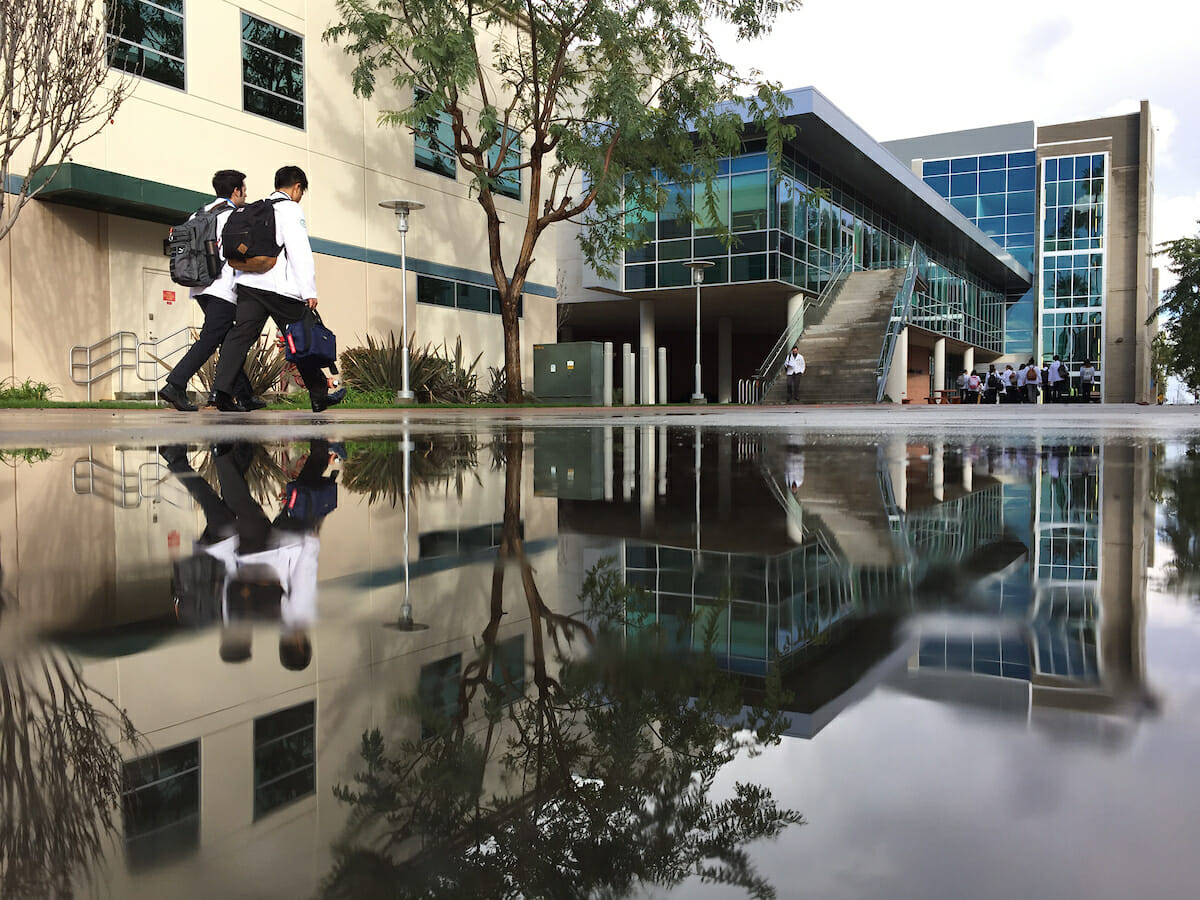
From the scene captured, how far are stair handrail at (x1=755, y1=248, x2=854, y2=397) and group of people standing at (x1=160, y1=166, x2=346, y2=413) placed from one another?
980 inches

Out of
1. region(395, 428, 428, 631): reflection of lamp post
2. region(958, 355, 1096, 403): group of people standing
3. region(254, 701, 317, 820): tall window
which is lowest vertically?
region(254, 701, 317, 820): tall window

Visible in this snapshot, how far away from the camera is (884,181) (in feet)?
131

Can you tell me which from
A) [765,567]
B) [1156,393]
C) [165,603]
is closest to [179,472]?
[165,603]

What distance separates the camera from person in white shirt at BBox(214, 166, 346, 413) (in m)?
8.11

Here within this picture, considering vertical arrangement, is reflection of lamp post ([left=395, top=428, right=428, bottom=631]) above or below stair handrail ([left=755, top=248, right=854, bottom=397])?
below

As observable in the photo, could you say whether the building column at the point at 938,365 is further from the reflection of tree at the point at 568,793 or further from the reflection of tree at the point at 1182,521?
the reflection of tree at the point at 568,793

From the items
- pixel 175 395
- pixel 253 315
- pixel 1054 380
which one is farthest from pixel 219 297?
pixel 1054 380

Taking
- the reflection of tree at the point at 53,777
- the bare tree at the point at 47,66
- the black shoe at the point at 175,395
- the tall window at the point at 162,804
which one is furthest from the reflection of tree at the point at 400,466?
the bare tree at the point at 47,66

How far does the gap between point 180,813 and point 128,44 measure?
20350mm

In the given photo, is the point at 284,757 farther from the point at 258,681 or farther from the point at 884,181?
the point at 884,181

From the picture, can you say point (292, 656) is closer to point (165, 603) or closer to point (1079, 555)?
point (165, 603)

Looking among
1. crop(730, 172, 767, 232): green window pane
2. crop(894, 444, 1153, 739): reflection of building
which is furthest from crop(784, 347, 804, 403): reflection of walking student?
crop(894, 444, 1153, 739): reflection of building

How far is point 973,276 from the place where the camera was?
198ft

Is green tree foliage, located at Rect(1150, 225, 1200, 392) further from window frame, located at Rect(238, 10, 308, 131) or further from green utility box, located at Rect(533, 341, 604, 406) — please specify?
window frame, located at Rect(238, 10, 308, 131)
